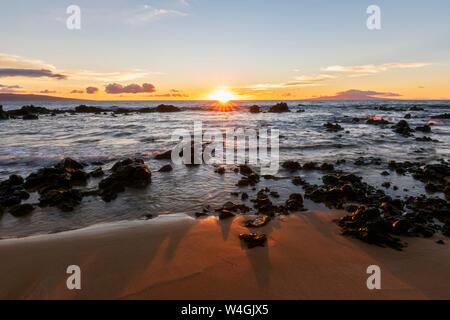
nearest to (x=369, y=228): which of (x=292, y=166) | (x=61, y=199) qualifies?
(x=292, y=166)

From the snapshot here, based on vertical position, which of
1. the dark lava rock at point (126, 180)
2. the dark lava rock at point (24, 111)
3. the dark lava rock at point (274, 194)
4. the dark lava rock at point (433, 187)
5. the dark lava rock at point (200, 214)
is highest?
the dark lava rock at point (24, 111)

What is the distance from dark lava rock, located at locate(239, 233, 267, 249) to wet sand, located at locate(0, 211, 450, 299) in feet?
0.45

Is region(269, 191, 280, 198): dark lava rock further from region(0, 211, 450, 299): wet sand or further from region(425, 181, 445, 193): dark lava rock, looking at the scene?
region(425, 181, 445, 193): dark lava rock

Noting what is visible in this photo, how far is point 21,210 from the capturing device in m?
7.07

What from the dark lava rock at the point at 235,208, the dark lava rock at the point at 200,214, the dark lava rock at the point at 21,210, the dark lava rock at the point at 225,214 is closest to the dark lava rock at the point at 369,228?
the dark lava rock at the point at 235,208

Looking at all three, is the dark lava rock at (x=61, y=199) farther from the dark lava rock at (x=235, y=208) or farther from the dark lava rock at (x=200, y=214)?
the dark lava rock at (x=235, y=208)

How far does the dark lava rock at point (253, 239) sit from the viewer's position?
527 cm

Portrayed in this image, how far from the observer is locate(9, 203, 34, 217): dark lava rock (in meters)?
6.99

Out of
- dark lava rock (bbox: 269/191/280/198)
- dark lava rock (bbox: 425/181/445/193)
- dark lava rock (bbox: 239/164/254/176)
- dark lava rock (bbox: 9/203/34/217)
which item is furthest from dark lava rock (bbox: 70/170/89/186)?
dark lava rock (bbox: 425/181/445/193)

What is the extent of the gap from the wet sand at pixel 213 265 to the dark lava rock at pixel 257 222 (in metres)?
0.18

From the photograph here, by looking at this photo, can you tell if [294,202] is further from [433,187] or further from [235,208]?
[433,187]
